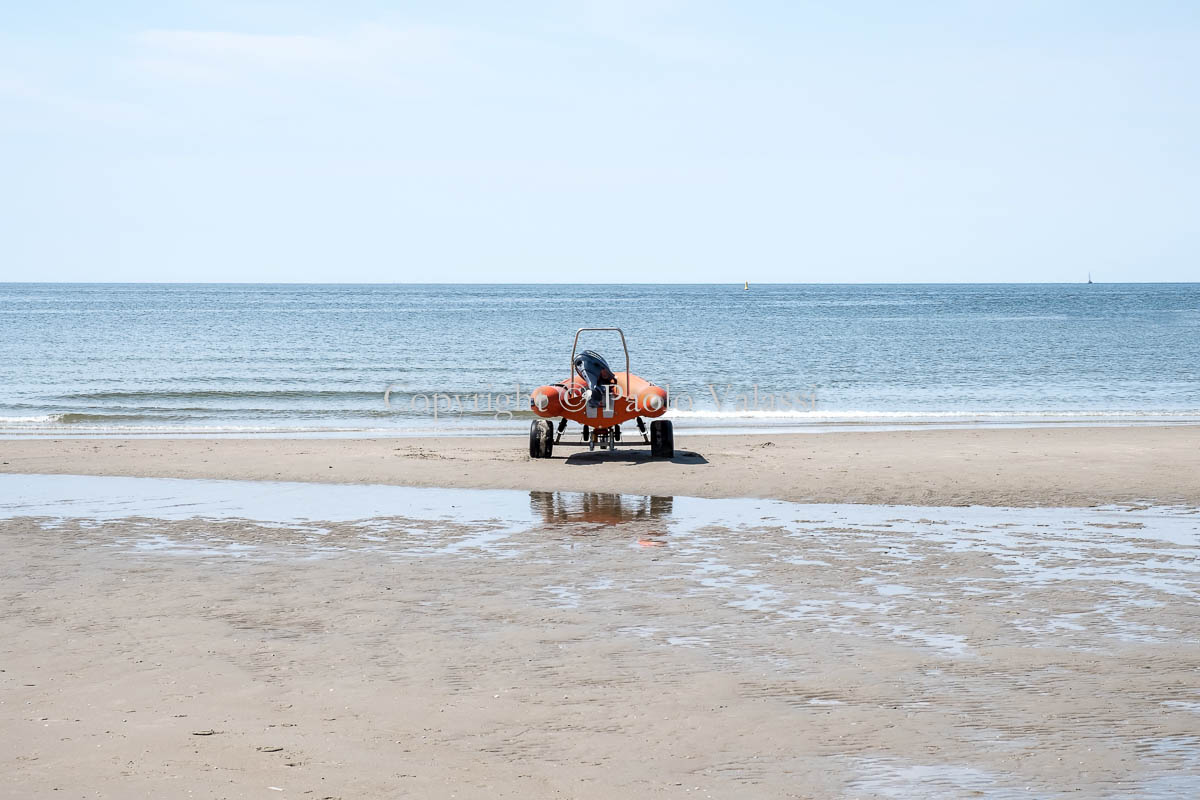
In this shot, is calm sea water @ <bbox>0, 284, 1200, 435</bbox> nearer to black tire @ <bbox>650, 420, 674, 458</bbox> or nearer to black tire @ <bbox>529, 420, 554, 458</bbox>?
black tire @ <bbox>529, 420, 554, 458</bbox>

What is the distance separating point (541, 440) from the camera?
1977 centimetres

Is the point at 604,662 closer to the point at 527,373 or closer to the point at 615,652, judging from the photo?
the point at 615,652

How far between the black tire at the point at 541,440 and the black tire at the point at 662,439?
1698mm

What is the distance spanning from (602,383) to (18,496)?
29.3ft

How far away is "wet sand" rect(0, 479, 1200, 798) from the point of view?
6391 mm

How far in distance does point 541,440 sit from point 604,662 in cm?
1154

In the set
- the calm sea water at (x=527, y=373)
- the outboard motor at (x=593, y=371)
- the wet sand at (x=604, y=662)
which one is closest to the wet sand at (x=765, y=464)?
the outboard motor at (x=593, y=371)

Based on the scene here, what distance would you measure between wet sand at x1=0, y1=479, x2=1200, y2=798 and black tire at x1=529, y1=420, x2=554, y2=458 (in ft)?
20.9

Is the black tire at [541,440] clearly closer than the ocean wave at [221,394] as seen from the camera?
Yes

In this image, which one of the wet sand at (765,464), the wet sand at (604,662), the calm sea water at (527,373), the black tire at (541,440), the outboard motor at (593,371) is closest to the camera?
the wet sand at (604,662)

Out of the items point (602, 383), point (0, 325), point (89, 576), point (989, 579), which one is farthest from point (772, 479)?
point (0, 325)

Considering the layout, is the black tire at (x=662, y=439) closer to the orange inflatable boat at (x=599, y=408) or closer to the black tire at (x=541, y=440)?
the orange inflatable boat at (x=599, y=408)

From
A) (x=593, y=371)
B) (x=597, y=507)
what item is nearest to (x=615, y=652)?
(x=597, y=507)

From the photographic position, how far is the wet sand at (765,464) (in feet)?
52.8
